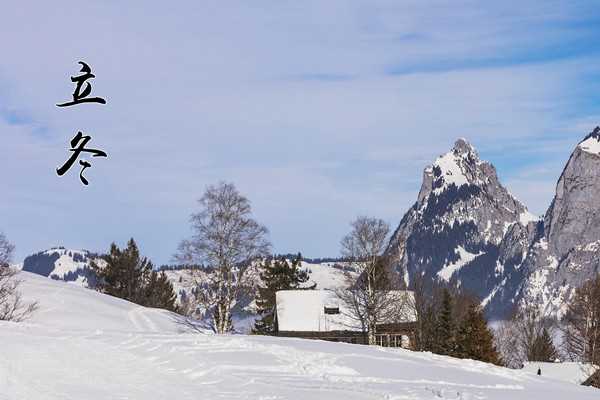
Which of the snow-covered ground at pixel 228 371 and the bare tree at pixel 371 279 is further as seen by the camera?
the bare tree at pixel 371 279

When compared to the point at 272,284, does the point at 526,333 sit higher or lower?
lower

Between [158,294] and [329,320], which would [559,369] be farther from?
[158,294]

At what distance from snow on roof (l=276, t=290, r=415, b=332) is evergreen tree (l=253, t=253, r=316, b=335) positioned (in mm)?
3763

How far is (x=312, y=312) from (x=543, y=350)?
1018 inches

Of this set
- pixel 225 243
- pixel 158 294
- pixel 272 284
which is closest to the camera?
pixel 225 243

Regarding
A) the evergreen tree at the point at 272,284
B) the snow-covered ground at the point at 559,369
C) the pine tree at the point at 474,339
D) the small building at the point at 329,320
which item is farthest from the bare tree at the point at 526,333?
the evergreen tree at the point at 272,284

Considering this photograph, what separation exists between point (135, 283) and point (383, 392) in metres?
68.2

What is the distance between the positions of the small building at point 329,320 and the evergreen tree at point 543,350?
66.7 feet

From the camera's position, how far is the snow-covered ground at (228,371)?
2206 cm

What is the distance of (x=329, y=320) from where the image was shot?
65250 millimetres

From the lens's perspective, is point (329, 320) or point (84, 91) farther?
point (329, 320)

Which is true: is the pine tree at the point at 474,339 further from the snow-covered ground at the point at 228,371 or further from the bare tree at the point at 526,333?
the snow-covered ground at the point at 228,371

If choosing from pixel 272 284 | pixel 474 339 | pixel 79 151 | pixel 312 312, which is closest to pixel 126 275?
pixel 272 284

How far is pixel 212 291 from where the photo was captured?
166 feet
